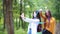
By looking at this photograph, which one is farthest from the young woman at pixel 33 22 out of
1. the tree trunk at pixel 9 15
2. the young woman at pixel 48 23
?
the tree trunk at pixel 9 15

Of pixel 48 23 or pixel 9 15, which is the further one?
pixel 9 15

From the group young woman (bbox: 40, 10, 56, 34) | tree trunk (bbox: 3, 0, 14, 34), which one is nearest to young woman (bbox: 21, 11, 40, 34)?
young woman (bbox: 40, 10, 56, 34)

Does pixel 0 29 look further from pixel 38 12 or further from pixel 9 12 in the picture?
pixel 38 12

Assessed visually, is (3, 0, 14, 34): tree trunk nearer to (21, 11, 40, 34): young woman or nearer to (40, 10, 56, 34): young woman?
(21, 11, 40, 34): young woman

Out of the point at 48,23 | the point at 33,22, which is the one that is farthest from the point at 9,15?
the point at 48,23

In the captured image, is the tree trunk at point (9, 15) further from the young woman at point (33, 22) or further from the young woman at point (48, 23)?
the young woman at point (48, 23)

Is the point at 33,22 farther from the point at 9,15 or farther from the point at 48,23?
the point at 9,15

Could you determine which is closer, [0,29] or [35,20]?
[35,20]

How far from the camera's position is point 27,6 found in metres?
6.54

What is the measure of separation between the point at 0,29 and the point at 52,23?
9.98 ft

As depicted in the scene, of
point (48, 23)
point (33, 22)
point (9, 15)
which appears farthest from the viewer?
point (9, 15)

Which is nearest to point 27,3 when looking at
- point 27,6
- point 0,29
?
point 27,6

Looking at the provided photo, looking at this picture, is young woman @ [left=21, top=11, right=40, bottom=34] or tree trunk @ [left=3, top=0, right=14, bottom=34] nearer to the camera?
young woman @ [left=21, top=11, right=40, bottom=34]

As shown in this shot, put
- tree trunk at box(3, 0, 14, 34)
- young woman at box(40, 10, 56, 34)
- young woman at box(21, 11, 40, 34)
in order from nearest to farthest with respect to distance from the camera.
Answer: young woman at box(21, 11, 40, 34) < young woman at box(40, 10, 56, 34) < tree trunk at box(3, 0, 14, 34)
